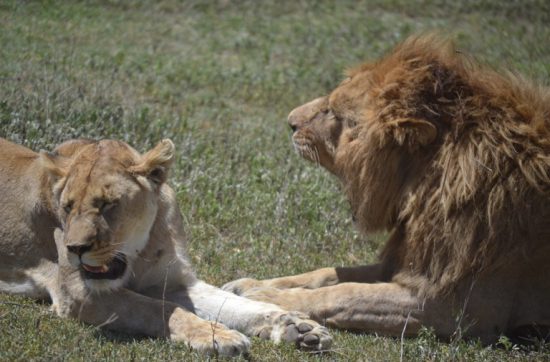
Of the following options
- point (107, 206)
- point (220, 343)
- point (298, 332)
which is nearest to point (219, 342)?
point (220, 343)

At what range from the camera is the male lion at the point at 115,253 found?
14.1 ft

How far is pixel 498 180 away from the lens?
187 inches

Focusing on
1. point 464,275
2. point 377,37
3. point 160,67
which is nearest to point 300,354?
point 464,275

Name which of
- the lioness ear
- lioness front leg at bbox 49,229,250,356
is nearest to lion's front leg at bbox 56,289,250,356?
lioness front leg at bbox 49,229,250,356

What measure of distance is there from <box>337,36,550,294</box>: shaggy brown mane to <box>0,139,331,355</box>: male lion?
0.81 meters

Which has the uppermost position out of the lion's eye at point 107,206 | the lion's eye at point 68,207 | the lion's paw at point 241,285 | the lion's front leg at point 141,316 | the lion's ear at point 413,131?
the lion's ear at point 413,131

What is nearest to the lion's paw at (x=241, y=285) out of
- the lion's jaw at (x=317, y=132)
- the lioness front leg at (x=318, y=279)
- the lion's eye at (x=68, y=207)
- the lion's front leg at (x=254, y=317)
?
the lioness front leg at (x=318, y=279)

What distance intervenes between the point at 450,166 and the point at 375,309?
84 centimetres

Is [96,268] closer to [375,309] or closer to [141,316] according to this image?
[141,316]

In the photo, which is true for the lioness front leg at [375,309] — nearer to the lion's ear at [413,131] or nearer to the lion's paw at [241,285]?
the lion's paw at [241,285]

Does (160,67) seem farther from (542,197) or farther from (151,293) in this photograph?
(542,197)

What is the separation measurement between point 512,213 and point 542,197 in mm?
179

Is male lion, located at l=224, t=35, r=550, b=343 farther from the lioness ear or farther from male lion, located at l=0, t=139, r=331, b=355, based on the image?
the lioness ear

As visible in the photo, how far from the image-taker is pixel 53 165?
4586 millimetres
